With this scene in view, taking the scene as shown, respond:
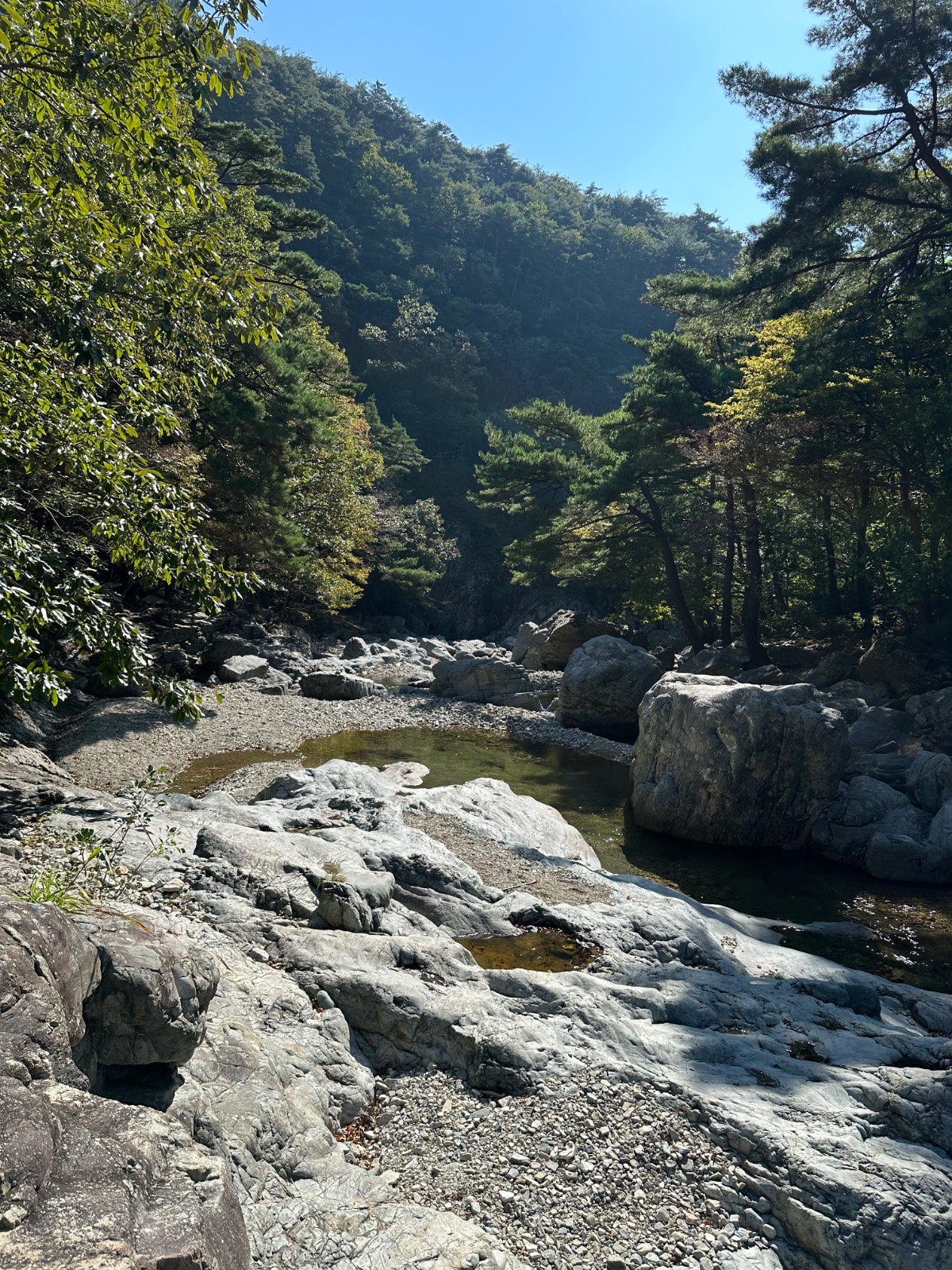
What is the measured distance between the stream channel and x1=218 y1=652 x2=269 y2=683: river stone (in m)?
4.10

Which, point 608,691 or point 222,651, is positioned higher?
point 608,691

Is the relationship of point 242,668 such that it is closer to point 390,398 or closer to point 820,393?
point 820,393

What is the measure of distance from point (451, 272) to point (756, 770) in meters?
65.2

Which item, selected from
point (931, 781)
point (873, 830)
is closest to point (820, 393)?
point (931, 781)

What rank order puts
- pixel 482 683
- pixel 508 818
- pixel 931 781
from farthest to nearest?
pixel 482 683 → pixel 931 781 → pixel 508 818

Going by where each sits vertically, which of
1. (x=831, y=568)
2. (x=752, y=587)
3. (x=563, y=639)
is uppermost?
(x=831, y=568)

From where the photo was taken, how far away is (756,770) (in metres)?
12.5

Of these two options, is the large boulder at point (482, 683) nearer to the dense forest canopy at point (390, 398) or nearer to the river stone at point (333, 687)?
the river stone at point (333, 687)

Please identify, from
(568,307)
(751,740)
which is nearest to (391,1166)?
(751,740)

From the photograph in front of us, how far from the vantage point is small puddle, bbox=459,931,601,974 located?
7.04 meters

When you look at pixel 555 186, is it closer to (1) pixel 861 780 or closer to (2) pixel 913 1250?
(1) pixel 861 780

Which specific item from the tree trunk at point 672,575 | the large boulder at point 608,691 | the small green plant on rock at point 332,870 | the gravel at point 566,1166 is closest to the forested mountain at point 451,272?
the tree trunk at point 672,575

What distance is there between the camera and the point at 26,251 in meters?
4.79

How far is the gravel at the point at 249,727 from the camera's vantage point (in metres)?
13.4
